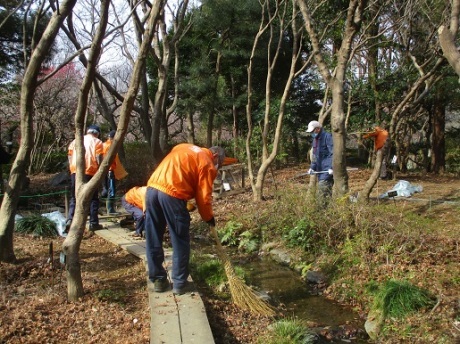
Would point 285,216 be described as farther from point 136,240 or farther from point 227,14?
point 227,14

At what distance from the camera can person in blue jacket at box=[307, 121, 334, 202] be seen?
8187 millimetres

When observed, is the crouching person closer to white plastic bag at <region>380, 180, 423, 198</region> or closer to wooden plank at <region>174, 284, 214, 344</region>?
wooden plank at <region>174, 284, 214, 344</region>

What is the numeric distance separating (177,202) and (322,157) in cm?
446

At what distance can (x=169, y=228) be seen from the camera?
4.57 m

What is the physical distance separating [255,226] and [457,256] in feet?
12.2

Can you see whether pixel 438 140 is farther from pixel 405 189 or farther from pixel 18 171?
pixel 18 171

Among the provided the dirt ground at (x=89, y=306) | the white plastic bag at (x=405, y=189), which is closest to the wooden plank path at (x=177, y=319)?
the dirt ground at (x=89, y=306)

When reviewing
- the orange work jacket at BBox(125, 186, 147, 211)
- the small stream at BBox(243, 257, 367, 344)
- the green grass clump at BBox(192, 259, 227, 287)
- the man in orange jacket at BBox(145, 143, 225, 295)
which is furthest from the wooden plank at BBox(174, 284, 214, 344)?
the orange work jacket at BBox(125, 186, 147, 211)

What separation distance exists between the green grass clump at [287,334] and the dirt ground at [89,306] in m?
0.13

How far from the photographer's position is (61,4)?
15.8 feet

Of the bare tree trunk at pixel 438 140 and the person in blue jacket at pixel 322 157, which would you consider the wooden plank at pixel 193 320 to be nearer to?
the person in blue jacket at pixel 322 157

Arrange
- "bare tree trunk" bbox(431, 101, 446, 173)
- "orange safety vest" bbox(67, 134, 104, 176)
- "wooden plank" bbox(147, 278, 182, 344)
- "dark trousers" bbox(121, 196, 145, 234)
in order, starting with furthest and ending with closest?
"bare tree trunk" bbox(431, 101, 446, 173)
"orange safety vest" bbox(67, 134, 104, 176)
"dark trousers" bbox(121, 196, 145, 234)
"wooden plank" bbox(147, 278, 182, 344)

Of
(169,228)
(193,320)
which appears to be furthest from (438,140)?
(193,320)

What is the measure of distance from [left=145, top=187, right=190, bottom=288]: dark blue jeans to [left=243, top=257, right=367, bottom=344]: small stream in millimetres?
1609
